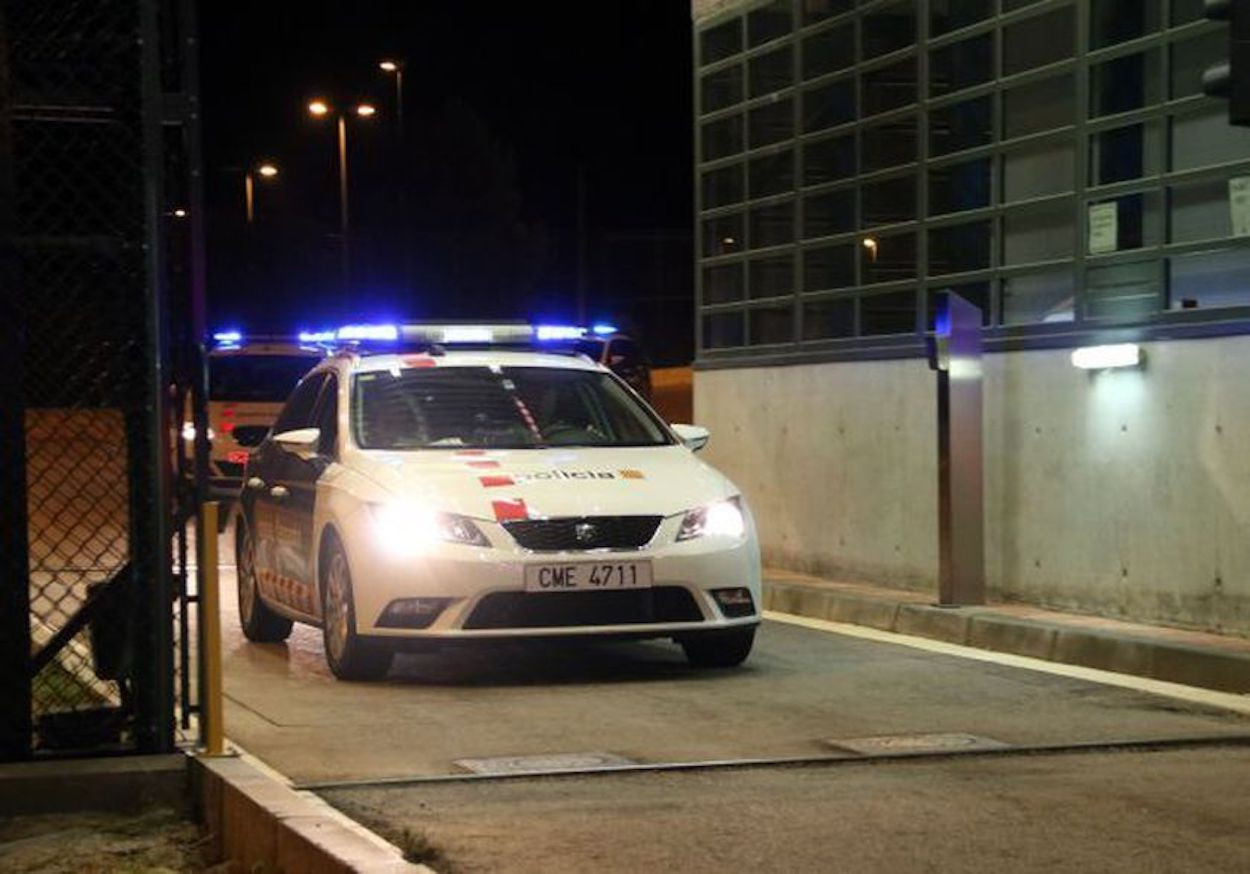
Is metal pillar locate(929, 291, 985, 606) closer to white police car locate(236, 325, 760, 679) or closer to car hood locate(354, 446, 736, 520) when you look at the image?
white police car locate(236, 325, 760, 679)

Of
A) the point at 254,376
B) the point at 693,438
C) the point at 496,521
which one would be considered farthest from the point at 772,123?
the point at 254,376

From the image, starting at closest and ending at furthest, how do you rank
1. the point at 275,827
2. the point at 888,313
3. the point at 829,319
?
the point at 275,827
the point at 888,313
the point at 829,319

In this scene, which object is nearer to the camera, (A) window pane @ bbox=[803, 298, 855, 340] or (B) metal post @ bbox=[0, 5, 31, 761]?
(B) metal post @ bbox=[0, 5, 31, 761]

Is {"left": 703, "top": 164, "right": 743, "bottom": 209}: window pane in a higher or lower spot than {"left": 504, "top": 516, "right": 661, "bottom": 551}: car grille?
higher

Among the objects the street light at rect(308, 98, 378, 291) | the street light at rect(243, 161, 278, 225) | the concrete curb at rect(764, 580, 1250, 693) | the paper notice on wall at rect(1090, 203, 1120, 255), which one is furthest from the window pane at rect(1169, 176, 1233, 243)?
the street light at rect(243, 161, 278, 225)

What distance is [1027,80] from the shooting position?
37.4 ft

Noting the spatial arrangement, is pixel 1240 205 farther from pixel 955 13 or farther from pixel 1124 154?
pixel 955 13

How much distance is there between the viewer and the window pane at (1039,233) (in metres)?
11.1

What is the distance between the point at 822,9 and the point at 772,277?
1.95 meters

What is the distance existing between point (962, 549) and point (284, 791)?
19.6ft

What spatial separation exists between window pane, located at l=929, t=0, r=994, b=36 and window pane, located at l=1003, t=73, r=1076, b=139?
1.93 feet

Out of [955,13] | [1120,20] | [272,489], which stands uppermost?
[955,13]

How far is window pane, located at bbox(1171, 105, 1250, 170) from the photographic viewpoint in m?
9.84

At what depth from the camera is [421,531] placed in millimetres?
8562
